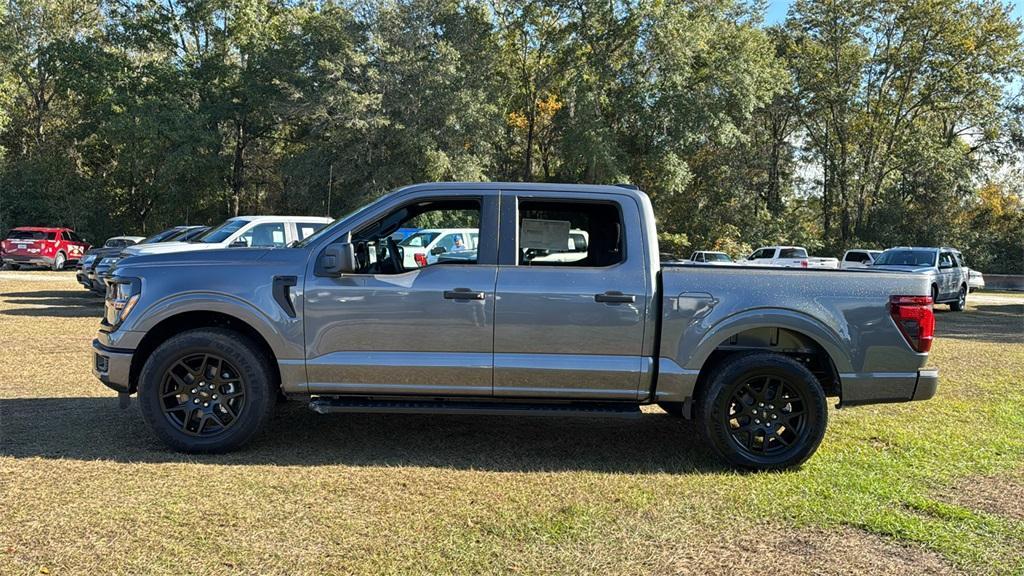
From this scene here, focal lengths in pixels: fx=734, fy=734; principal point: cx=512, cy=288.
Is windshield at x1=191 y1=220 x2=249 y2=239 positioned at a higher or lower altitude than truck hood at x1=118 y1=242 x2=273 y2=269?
higher

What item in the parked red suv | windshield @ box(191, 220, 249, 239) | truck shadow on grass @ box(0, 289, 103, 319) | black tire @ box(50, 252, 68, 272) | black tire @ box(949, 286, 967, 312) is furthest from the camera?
black tire @ box(50, 252, 68, 272)

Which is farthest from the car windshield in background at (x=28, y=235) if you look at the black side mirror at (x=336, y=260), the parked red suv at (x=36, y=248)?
the black side mirror at (x=336, y=260)

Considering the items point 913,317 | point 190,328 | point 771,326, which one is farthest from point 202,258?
point 913,317

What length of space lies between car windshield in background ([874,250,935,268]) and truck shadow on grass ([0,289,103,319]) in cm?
1953

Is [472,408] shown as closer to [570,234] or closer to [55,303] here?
[570,234]

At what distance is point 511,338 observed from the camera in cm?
492

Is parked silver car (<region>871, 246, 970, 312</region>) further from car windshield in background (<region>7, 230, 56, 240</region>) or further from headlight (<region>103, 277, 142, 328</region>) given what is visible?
car windshield in background (<region>7, 230, 56, 240</region>)

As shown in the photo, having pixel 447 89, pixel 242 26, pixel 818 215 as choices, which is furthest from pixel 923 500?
pixel 818 215

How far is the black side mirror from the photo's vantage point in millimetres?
4812

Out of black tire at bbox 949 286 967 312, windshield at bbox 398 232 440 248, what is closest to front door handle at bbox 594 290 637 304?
windshield at bbox 398 232 440 248

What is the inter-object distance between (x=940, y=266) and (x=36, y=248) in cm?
2989

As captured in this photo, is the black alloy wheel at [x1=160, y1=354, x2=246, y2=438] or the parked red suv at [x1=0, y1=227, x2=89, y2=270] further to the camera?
the parked red suv at [x1=0, y1=227, x2=89, y2=270]

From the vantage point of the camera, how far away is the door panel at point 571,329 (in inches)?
192

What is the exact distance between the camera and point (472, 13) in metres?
33.9
